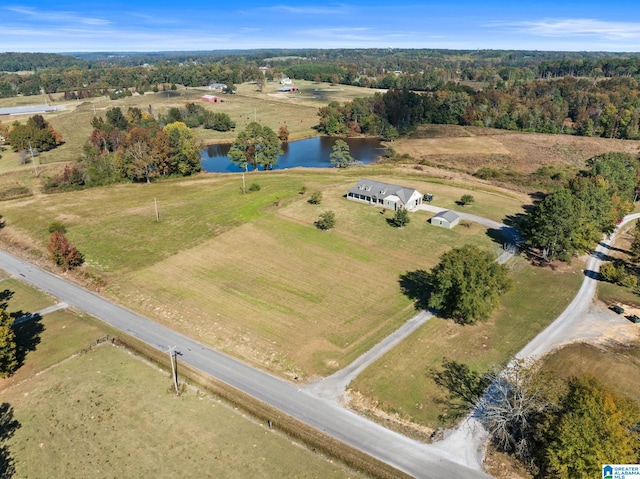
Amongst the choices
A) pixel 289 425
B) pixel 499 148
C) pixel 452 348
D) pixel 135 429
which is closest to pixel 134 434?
pixel 135 429

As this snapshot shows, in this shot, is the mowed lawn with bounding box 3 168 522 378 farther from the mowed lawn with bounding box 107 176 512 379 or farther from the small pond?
the small pond

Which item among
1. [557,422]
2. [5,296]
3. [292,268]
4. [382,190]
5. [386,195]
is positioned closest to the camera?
[557,422]

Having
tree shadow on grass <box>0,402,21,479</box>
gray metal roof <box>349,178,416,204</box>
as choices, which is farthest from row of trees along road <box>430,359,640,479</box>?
gray metal roof <box>349,178,416,204</box>

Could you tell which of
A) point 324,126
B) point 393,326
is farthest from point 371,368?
point 324,126

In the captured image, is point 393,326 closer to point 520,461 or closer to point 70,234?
point 520,461

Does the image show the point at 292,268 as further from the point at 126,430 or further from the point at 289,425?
the point at 126,430

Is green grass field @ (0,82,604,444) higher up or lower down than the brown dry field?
lower down

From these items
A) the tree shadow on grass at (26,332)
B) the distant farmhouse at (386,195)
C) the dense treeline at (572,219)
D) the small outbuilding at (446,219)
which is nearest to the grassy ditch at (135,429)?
the tree shadow on grass at (26,332)
